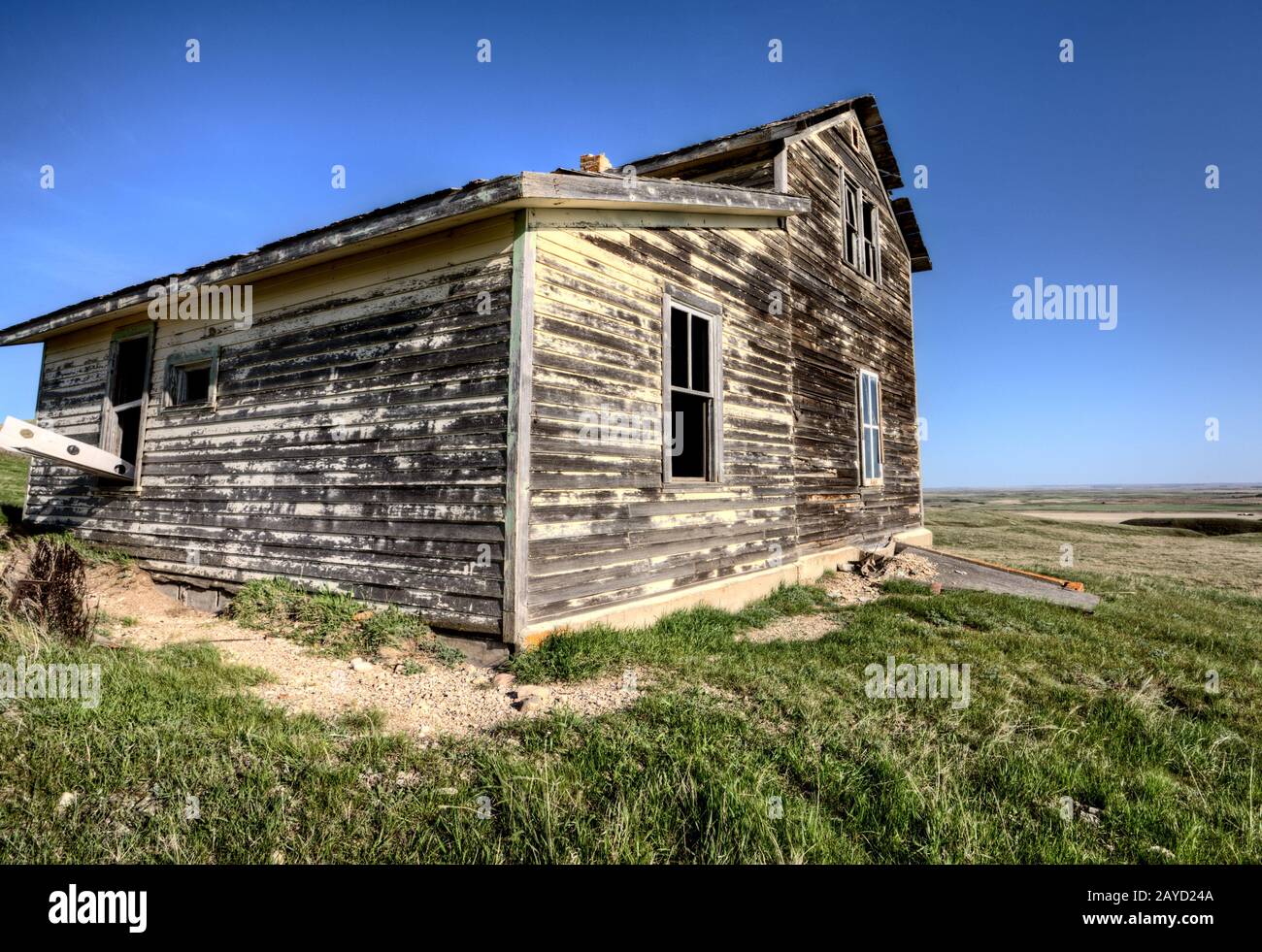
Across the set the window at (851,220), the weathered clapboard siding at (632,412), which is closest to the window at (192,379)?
the weathered clapboard siding at (632,412)

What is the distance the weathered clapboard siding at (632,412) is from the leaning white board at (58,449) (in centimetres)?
641

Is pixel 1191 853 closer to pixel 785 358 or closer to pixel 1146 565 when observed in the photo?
pixel 785 358

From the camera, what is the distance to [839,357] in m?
10.5

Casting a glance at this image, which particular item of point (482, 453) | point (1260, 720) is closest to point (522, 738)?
point (482, 453)

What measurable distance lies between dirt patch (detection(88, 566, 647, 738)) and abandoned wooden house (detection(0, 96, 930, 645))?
0.57 metres

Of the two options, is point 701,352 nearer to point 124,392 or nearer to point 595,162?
point 595,162

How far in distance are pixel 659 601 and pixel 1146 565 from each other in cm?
1551

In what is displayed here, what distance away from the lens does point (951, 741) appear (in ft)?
11.6

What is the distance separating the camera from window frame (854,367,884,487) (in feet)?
35.9

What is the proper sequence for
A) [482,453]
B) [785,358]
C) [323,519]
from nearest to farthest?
[482,453]
[323,519]
[785,358]

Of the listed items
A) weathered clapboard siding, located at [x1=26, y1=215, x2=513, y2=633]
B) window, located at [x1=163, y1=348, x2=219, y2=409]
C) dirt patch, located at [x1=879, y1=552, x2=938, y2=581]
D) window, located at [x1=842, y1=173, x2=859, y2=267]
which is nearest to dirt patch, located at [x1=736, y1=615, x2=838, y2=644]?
weathered clapboard siding, located at [x1=26, y1=215, x2=513, y2=633]

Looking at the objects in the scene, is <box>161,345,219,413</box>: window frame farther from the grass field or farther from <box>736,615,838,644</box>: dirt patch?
<box>736,615,838,644</box>: dirt patch

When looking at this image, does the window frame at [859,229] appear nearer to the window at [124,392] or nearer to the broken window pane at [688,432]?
the broken window pane at [688,432]

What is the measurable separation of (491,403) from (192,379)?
5699 mm
